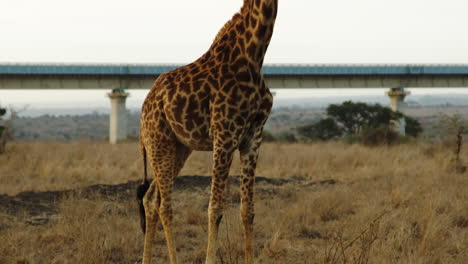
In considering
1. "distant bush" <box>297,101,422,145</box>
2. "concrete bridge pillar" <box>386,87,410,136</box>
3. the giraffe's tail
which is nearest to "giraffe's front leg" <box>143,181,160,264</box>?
the giraffe's tail

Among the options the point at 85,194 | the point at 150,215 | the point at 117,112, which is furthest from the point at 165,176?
the point at 117,112

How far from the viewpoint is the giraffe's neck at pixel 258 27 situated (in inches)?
198

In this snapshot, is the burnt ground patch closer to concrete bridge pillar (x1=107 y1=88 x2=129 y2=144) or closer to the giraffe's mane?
the giraffe's mane

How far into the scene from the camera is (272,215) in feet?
30.5

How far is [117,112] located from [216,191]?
128 feet

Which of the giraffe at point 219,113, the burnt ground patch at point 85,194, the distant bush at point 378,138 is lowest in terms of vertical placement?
the distant bush at point 378,138

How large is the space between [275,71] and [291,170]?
98.7 feet

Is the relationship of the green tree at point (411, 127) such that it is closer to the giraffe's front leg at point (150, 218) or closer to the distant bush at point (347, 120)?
the distant bush at point (347, 120)

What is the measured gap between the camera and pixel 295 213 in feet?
29.5

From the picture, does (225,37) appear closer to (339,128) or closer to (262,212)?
(262,212)

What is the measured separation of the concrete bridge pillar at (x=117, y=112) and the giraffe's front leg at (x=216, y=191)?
126 feet

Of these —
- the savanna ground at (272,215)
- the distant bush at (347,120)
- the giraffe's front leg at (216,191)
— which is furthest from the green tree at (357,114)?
the giraffe's front leg at (216,191)

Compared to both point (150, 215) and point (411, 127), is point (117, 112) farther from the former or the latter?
point (150, 215)

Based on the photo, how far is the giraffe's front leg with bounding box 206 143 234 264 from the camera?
5.01 metres
